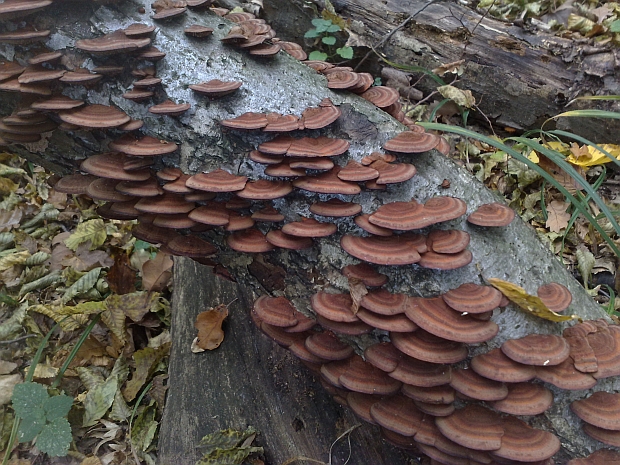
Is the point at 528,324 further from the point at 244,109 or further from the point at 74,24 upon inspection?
the point at 74,24

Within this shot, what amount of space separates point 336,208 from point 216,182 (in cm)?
65

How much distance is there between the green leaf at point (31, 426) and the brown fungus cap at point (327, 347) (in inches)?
82.8

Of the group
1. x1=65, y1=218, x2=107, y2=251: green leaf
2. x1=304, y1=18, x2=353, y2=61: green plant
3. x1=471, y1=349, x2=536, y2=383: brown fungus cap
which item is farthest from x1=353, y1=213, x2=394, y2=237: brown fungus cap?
x1=304, y1=18, x2=353, y2=61: green plant

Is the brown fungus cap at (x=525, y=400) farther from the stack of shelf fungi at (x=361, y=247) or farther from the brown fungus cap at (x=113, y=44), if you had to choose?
the brown fungus cap at (x=113, y=44)

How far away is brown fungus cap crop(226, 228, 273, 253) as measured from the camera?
2360mm

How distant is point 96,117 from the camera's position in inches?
87.5

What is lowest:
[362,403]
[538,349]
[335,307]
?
[362,403]

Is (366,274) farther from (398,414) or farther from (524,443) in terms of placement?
(524,443)

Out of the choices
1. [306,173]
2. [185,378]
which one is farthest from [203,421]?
[306,173]

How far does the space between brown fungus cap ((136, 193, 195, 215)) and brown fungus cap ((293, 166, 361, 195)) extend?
2.08ft

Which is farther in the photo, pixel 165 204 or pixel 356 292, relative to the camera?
pixel 165 204

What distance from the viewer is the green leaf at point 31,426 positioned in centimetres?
292

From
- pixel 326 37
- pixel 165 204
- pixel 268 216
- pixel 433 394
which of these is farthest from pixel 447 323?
pixel 326 37

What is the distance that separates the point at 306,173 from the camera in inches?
88.4
